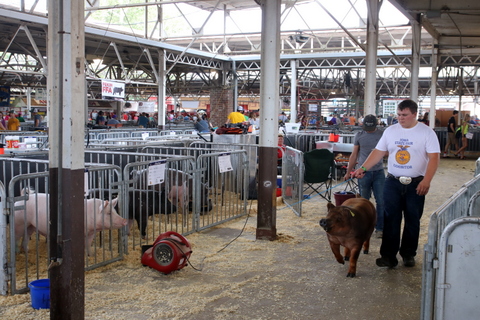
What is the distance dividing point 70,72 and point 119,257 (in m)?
3.24

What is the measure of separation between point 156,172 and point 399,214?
3.29 m

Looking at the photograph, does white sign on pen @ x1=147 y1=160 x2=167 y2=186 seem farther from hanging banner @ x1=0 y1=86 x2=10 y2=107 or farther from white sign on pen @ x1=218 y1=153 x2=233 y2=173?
hanging banner @ x1=0 y1=86 x2=10 y2=107

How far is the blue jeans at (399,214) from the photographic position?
18.9ft

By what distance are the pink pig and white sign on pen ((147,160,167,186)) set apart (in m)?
0.72

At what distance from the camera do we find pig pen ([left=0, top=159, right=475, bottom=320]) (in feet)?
15.6

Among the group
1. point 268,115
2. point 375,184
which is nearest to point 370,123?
point 375,184

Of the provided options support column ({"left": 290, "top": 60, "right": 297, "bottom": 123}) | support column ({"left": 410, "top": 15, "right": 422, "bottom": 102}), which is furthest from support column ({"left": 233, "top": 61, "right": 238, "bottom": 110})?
support column ({"left": 410, "top": 15, "right": 422, "bottom": 102})

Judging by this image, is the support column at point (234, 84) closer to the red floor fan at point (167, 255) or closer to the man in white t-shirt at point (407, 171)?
the man in white t-shirt at point (407, 171)

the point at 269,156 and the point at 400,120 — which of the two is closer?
the point at 400,120

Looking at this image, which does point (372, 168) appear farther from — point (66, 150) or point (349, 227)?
point (66, 150)

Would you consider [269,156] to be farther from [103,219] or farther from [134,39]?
[134,39]

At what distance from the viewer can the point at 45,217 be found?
18.8ft

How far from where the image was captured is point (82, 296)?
4145mm

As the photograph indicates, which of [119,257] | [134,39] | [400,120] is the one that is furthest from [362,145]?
[134,39]
